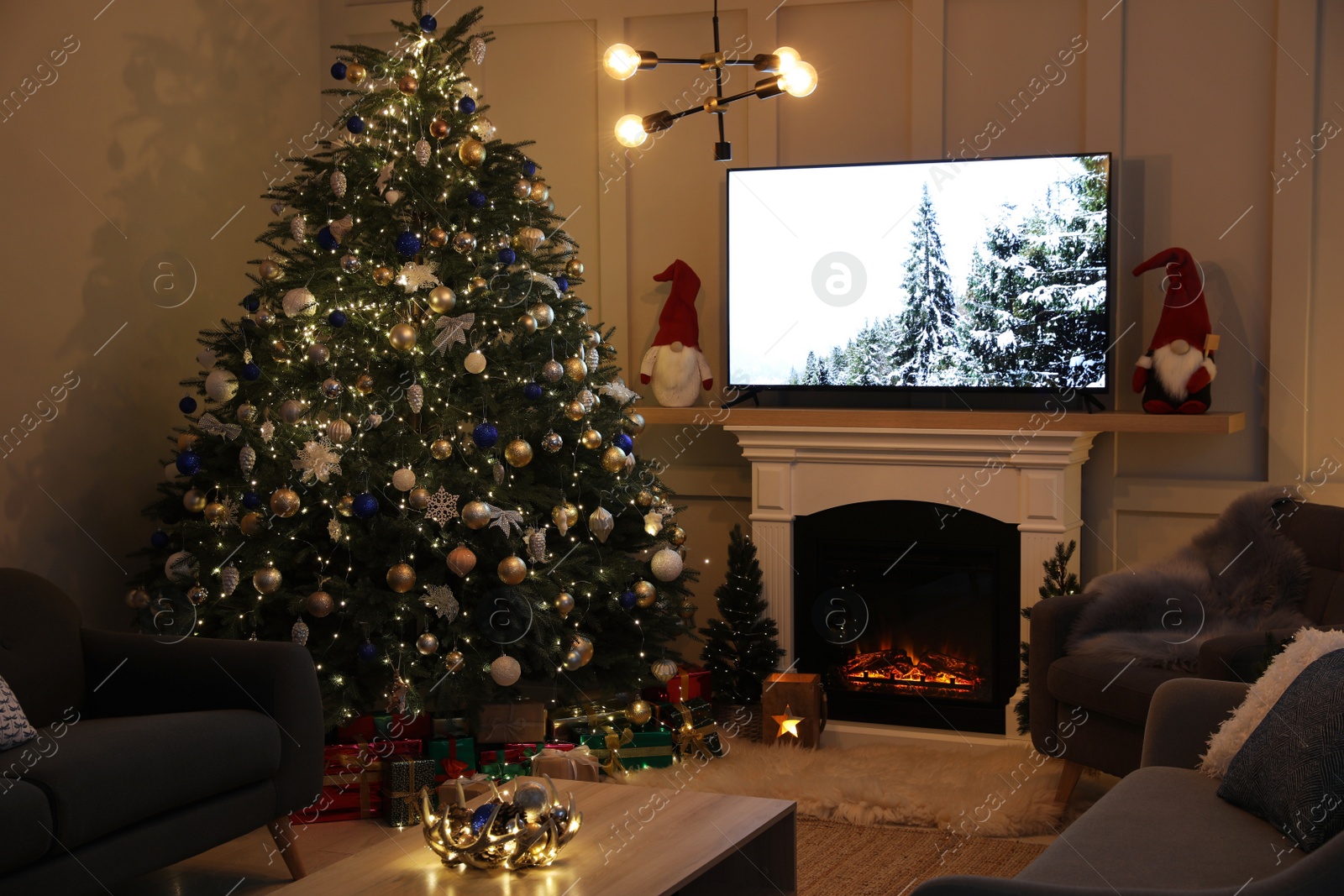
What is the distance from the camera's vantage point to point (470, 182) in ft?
12.1

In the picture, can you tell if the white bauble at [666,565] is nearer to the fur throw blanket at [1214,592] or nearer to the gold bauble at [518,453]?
the gold bauble at [518,453]

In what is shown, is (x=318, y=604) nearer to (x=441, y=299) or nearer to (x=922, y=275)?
(x=441, y=299)

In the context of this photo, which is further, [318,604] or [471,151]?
[471,151]

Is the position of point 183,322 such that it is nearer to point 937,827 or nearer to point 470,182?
point 470,182

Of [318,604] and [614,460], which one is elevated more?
[614,460]

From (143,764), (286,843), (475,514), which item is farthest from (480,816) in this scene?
(475,514)

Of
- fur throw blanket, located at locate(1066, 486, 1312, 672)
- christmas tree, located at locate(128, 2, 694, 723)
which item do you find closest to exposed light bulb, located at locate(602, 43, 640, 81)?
christmas tree, located at locate(128, 2, 694, 723)

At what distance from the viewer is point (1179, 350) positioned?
3779 mm

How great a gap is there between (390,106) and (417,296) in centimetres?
61

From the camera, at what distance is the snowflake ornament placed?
3.43 m

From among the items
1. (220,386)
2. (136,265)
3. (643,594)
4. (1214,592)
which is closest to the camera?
(1214,592)

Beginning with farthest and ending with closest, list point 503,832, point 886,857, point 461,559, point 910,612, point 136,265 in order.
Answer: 1. point 910,612
2. point 136,265
3. point 461,559
4. point 886,857
5. point 503,832

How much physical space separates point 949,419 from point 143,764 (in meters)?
2.65

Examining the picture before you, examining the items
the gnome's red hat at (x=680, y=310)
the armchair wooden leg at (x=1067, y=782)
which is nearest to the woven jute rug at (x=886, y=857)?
the armchair wooden leg at (x=1067, y=782)
